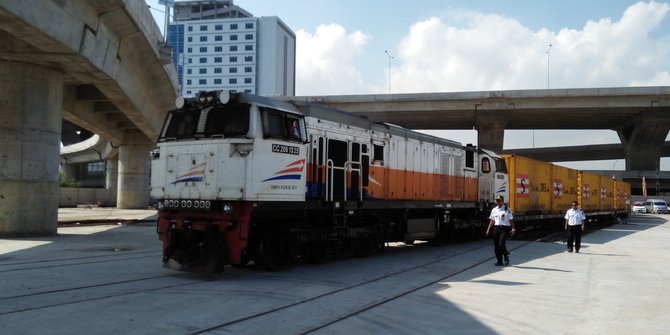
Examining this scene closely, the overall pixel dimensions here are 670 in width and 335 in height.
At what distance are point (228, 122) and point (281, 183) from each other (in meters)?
1.59

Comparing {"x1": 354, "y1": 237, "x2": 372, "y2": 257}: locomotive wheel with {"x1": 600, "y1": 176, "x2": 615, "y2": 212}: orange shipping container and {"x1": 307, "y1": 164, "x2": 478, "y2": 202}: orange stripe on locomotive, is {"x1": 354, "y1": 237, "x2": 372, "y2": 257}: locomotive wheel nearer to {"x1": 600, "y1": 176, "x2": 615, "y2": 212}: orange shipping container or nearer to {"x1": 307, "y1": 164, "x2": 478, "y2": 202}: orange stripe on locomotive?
{"x1": 307, "y1": 164, "x2": 478, "y2": 202}: orange stripe on locomotive

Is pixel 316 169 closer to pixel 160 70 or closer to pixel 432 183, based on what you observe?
pixel 432 183

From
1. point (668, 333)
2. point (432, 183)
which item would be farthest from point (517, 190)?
point (668, 333)

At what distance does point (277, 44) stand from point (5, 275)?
464 feet

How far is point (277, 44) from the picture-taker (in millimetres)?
147125

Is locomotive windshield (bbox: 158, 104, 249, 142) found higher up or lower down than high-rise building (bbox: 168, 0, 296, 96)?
lower down

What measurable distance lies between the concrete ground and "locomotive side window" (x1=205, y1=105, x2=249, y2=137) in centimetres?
284

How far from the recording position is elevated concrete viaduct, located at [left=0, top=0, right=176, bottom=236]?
1516cm

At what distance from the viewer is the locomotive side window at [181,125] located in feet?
36.7

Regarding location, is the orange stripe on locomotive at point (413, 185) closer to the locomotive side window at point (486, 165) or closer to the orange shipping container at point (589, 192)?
the locomotive side window at point (486, 165)

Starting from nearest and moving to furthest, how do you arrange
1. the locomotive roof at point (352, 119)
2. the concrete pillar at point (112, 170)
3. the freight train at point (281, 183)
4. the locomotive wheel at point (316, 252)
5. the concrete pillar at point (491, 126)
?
the freight train at point (281, 183) → the locomotive roof at point (352, 119) → the locomotive wheel at point (316, 252) → the concrete pillar at point (491, 126) → the concrete pillar at point (112, 170)

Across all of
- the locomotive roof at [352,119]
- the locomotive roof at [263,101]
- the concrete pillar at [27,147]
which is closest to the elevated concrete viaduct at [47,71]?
the concrete pillar at [27,147]

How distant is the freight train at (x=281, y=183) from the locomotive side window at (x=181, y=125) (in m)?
0.02

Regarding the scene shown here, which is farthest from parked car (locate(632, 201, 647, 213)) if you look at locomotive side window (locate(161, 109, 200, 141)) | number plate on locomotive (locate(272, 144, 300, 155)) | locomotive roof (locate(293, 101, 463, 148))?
locomotive side window (locate(161, 109, 200, 141))
